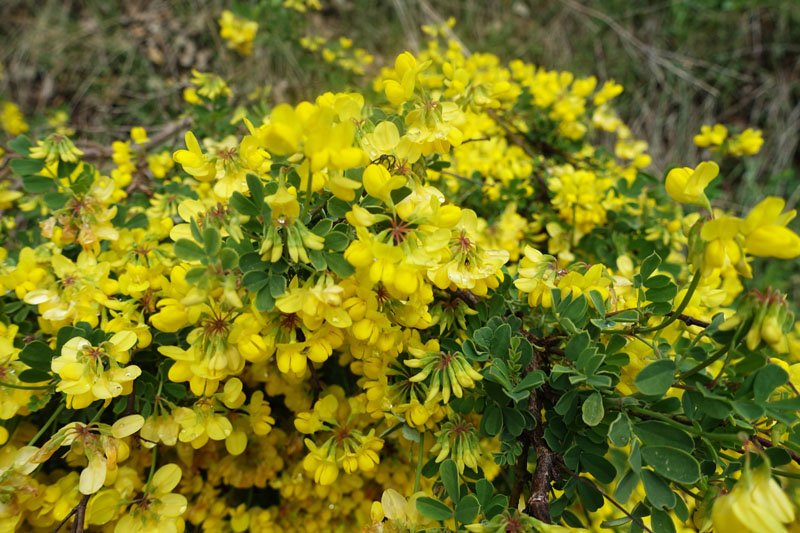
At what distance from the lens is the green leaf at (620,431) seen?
59 cm

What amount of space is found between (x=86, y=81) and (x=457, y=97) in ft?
8.35

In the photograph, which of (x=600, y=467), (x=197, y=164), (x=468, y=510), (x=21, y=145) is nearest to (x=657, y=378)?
(x=600, y=467)

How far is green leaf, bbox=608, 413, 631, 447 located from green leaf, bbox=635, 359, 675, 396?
0.05m

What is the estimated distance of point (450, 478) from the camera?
667mm

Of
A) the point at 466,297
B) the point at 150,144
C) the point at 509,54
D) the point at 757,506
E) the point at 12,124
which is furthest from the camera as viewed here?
the point at 509,54

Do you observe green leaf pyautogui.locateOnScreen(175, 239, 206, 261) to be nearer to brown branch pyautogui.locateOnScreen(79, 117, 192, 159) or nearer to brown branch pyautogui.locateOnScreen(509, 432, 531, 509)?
brown branch pyautogui.locateOnScreen(509, 432, 531, 509)

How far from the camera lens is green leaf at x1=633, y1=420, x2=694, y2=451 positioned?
590 mm

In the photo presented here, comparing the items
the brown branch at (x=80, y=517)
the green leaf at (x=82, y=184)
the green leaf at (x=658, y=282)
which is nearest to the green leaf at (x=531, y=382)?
the green leaf at (x=658, y=282)

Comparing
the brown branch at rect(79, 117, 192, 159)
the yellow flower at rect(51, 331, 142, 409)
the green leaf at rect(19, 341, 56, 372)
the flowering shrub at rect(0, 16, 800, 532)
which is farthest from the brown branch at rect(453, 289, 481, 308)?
the brown branch at rect(79, 117, 192, 159)

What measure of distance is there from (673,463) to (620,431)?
64 millimetres

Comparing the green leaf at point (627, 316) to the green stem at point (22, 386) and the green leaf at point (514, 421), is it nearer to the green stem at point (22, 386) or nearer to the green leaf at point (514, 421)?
the green leaf at point (514, 421)

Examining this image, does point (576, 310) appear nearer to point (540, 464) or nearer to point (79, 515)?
point (540, 464)

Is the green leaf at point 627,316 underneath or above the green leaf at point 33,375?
above

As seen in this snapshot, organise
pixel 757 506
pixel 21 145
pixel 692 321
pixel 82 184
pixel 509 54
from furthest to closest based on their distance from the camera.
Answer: pixel 509 54
pixel 21 145
pixel 82 184
pixel 692 321
pixel 757 506
